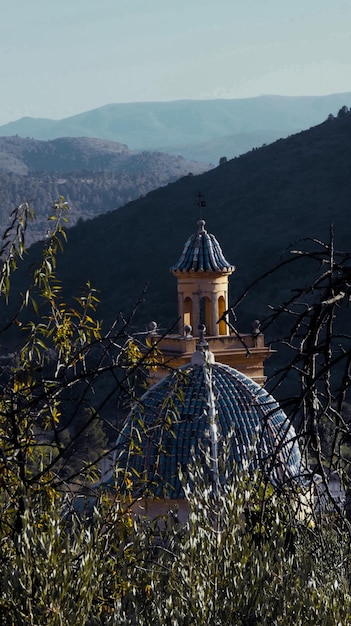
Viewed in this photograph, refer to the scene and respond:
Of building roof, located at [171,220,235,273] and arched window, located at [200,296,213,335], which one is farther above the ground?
building roof, located at [171,220,235,273]

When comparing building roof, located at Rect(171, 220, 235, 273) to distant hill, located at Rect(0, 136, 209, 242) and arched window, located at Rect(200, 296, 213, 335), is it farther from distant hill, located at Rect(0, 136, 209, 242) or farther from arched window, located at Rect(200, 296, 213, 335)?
distant hill, located at Rect(0, 136, 209, 242)

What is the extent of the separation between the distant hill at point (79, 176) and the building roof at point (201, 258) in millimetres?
74514

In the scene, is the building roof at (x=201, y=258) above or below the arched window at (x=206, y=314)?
above

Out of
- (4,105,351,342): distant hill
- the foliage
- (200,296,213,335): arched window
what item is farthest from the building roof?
(4,105,351,342): distant hill

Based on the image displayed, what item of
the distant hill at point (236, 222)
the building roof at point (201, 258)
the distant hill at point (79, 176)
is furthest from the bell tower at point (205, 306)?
the distant hill at point (79, 176)

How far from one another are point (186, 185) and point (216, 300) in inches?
2625

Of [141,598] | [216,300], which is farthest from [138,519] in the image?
[216,300]

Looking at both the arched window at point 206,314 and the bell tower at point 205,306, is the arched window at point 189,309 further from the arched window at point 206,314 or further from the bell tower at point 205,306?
the arched window at point 206,314

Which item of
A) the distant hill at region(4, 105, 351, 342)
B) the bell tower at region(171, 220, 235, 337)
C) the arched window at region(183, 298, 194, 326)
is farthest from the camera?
the distant hill at region(4, 105, 351, 342)

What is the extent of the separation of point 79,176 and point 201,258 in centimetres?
13112

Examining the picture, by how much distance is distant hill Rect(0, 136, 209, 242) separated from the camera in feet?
431

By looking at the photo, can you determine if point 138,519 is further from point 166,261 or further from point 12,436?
point 166,261

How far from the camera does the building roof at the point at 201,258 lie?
86.8 feet

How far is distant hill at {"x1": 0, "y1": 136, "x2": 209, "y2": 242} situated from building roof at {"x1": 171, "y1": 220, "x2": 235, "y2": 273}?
7451 cm
